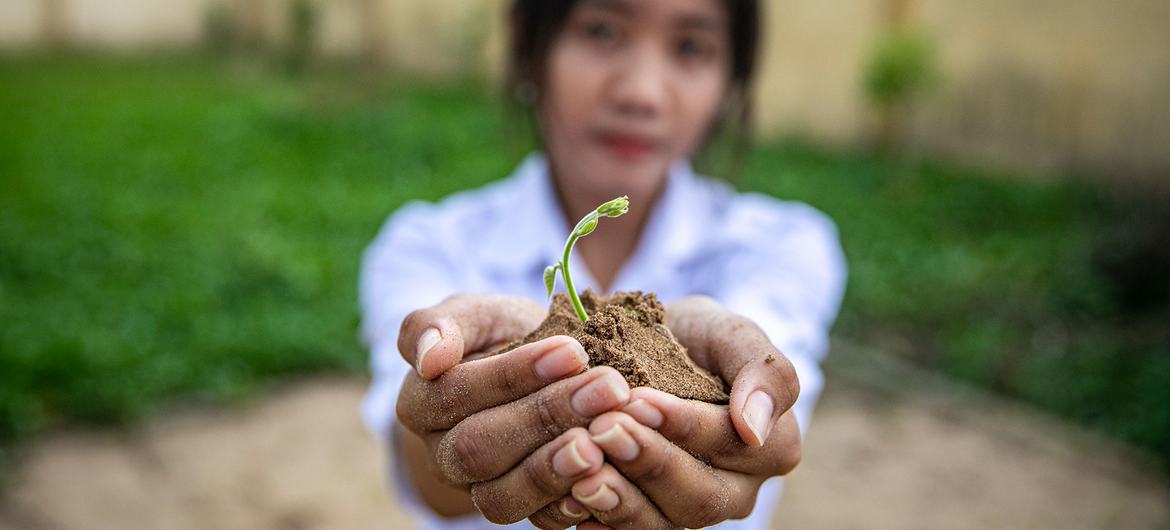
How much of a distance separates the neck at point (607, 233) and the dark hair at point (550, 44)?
0.31m

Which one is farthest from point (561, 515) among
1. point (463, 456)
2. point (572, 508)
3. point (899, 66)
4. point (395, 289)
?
point (899, 66)

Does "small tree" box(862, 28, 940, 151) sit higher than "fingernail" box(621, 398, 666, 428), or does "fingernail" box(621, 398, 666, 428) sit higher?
"fingernail" box(621, 398, 666, 428)

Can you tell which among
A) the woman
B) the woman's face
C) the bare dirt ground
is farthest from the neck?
the bare dirt ground

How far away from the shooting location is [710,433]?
1117 mm

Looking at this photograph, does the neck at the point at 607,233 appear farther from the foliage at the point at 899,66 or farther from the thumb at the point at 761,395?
the foliage at the point at 899,66

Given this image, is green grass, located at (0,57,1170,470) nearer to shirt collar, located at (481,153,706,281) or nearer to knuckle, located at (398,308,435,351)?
Result: shirt collar, located at (481,153,706,281)

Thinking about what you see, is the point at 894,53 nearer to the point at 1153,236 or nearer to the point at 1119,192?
the point at 1119,192

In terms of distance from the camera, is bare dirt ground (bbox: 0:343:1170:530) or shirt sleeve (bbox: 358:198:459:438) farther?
bare dirt ground (bbox: 0:343:1170:530)

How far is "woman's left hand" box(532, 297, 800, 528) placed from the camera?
3.49 feet

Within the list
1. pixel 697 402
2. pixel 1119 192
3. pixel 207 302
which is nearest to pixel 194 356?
pixel 207 302

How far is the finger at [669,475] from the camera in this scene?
41.3 inches

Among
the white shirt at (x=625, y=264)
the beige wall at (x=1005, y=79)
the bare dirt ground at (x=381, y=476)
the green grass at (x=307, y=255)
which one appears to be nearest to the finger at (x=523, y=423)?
the white shirt at (x=625, y=264)

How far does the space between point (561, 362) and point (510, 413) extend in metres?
0.09

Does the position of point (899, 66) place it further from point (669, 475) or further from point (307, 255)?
point (669, 475)
